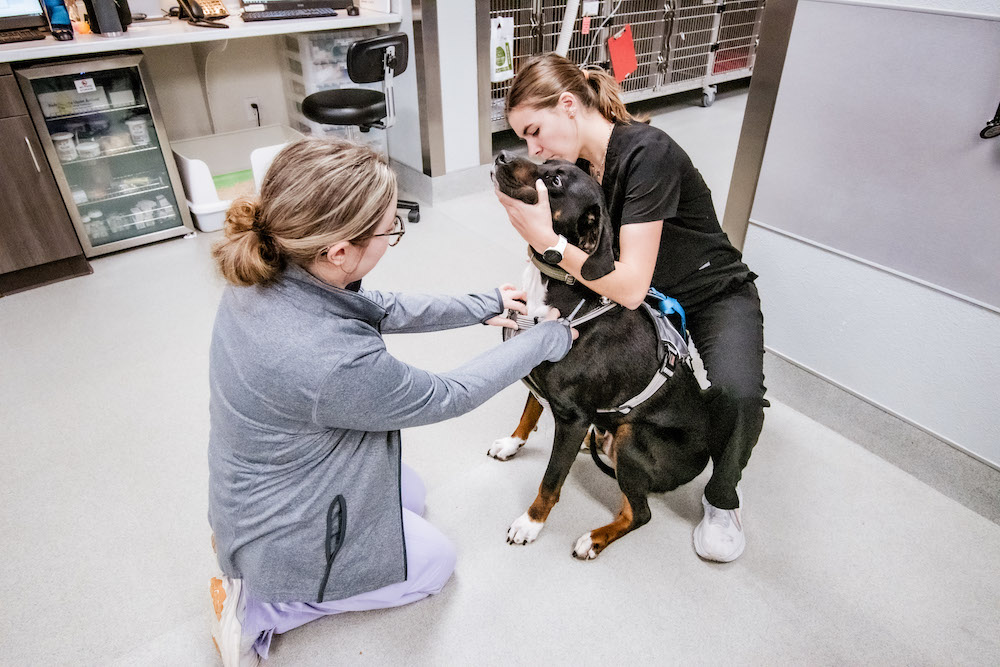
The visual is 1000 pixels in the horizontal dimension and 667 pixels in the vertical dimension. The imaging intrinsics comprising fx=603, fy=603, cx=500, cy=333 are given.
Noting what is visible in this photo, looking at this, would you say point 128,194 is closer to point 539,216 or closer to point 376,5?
point 376,5

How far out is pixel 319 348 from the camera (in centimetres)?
98

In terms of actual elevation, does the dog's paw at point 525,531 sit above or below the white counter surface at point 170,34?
below

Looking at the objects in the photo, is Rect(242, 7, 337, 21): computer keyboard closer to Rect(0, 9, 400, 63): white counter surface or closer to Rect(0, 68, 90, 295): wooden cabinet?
Rect(0, 9, 400, 63): white counter surface

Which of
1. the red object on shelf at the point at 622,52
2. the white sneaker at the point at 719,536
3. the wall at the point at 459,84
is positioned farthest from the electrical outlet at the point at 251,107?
the white sneaker at the point at 719,536

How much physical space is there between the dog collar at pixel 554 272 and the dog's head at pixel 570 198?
0.17ft

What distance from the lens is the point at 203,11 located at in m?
2.98

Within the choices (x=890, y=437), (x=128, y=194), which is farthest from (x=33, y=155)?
(x=890, y=437)

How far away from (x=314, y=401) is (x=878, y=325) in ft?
5.03

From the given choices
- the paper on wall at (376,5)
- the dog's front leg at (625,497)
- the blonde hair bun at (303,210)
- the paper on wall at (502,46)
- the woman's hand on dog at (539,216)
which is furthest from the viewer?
the paper on wall at (502,46)

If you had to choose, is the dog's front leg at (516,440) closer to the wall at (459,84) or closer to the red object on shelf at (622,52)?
the red object on shelf at (622,52)

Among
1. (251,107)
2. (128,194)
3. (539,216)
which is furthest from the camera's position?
(251,107)

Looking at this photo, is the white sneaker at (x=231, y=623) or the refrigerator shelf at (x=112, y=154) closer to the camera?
the white sneaker at (x=231, y=623)

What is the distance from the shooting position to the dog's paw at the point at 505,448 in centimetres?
180

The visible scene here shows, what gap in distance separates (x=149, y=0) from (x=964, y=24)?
139 inches
